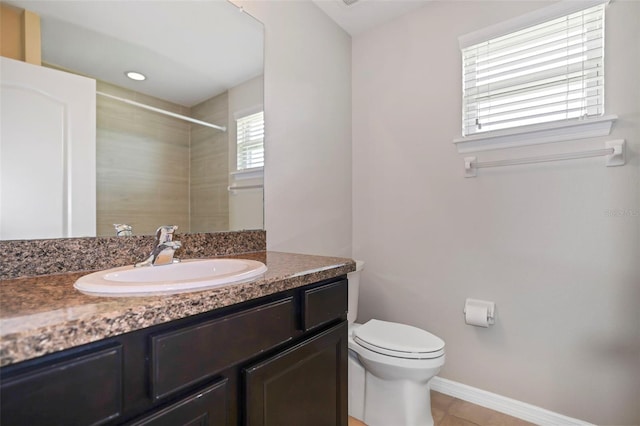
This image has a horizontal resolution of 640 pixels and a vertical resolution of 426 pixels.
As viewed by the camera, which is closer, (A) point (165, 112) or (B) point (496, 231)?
(A) point (165, 112)

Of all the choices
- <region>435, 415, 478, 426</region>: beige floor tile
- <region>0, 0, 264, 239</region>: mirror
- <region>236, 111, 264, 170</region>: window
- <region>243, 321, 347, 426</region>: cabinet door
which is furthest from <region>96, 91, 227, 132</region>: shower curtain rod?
<region>435, 415, 478, 426</region>: beige floor tile

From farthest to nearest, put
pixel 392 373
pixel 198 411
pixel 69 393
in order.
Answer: pixel 392 373 → pixel 198 411 → pixel 69 393

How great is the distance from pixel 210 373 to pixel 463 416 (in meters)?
1.62

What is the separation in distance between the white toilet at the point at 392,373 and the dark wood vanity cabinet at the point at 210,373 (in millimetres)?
416

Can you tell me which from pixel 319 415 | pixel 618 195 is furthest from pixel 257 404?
pixel 618 195

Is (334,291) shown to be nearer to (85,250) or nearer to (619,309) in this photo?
(85,250)

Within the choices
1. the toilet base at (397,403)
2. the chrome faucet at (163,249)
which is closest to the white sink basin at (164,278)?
the chrome faucet at (163,249)

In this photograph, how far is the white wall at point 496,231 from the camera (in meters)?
1.48

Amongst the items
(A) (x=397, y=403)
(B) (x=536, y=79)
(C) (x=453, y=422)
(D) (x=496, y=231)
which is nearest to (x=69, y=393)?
(A) (x=397, y=403)

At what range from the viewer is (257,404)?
0.83 meters

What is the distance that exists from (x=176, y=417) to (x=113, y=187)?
82 cm

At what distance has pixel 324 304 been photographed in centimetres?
107

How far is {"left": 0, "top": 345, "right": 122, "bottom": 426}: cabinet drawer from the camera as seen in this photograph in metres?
0.47

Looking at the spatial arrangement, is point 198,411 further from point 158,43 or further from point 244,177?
point 158,43
